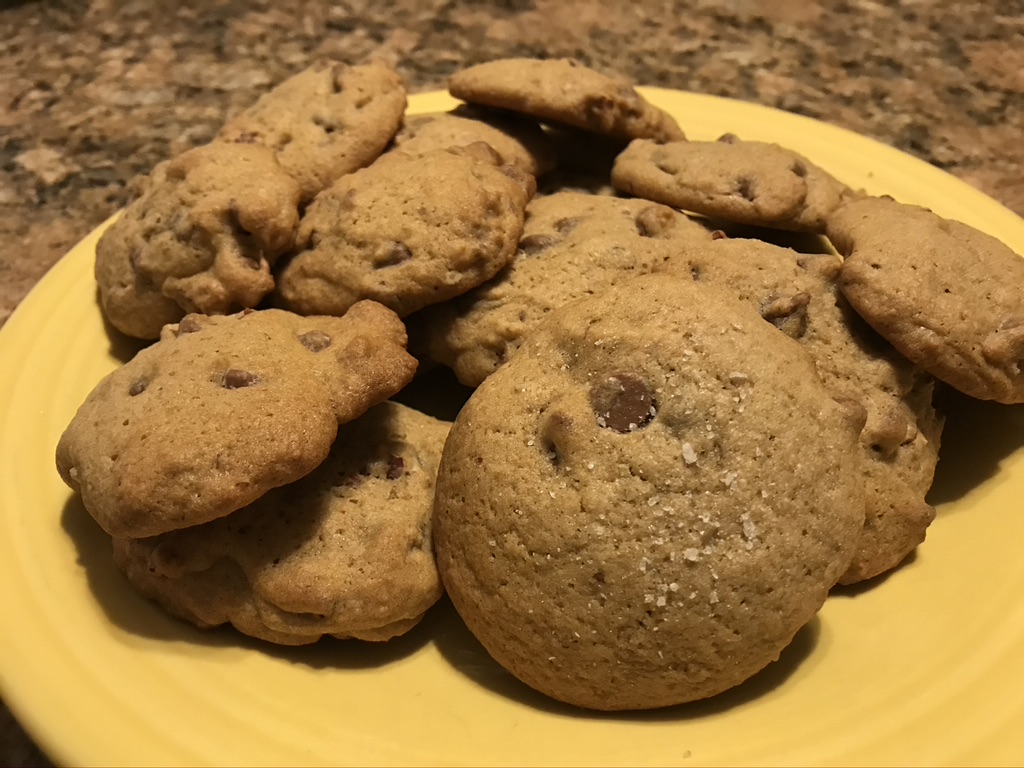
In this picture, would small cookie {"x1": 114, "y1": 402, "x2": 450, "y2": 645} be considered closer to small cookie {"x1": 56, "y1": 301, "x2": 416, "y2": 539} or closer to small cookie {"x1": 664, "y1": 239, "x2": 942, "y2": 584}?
small cookie {"x1": 56, "y1": 301, "x2": 416, "y2": 539}

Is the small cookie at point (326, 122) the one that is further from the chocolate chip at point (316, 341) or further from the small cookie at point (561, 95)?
the chocolate chip at point (316, 341)

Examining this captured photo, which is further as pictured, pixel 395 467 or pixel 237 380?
pixel 395 467

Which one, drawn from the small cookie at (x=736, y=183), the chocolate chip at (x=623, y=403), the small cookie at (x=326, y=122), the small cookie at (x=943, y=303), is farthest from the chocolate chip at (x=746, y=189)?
the small cookie at (x=326, y=122)

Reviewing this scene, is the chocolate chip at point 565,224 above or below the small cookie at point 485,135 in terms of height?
below

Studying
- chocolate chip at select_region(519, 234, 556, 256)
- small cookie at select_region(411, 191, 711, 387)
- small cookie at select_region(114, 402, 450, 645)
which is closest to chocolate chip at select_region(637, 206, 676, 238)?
small cookie at select_region(411, 191, 711, 387)

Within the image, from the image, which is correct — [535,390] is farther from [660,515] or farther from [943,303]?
[943,303]

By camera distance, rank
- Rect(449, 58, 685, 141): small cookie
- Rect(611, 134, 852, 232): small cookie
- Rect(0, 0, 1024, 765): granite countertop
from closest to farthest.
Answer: Rect(611, 134, 852, 232): small cookie → Rect(449, 58, 685, 141): small cookie → Rect(0, 0, 1024, 765): granite countertop

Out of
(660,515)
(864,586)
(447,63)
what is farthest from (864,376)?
(447,63)
